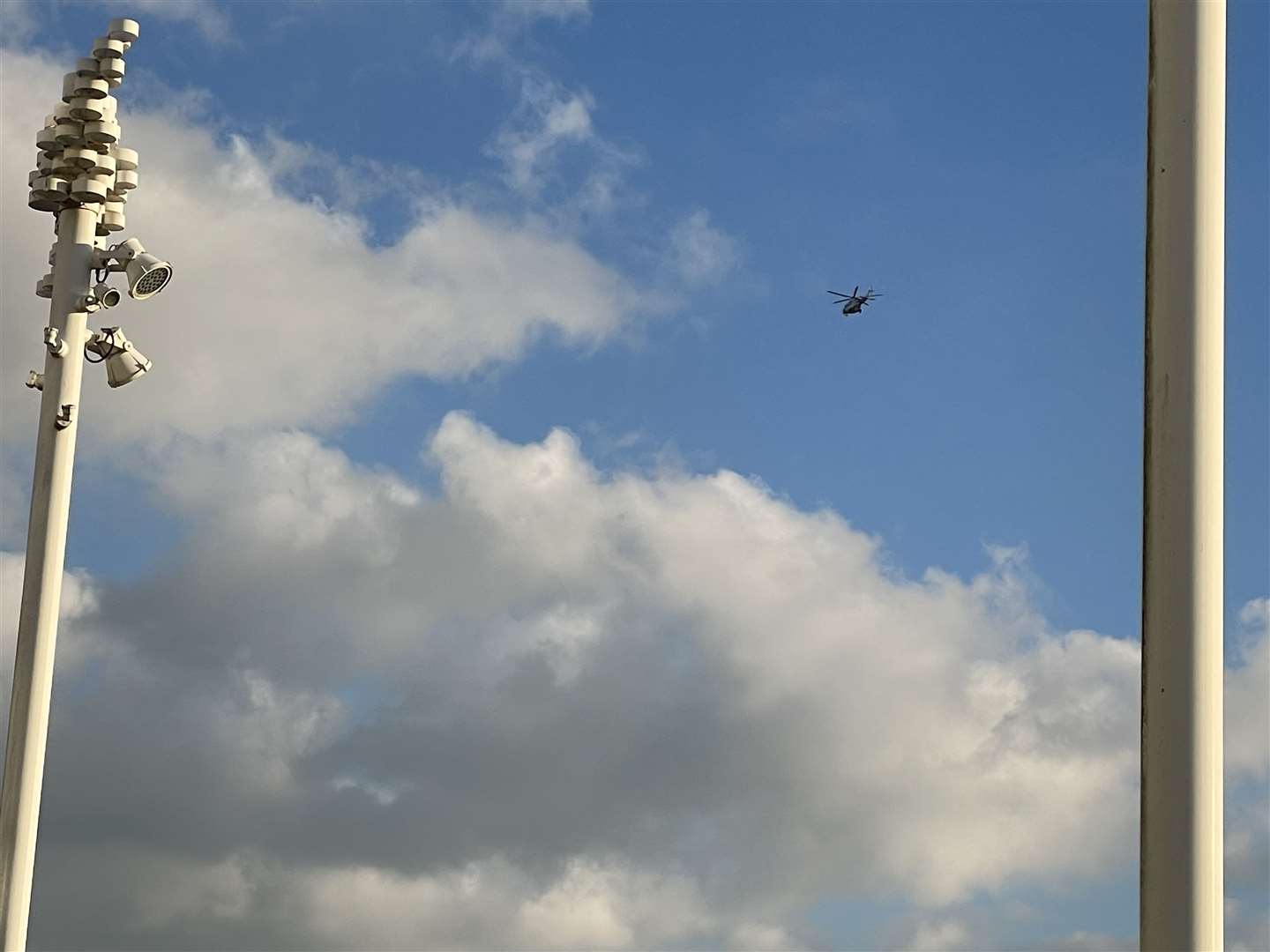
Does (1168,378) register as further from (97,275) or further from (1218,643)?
(97,275)

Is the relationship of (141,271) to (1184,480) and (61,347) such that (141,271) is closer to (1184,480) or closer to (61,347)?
(61,347)

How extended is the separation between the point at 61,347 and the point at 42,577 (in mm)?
1758

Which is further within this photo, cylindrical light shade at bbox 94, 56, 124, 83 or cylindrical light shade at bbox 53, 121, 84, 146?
cylindrical light shade at bbox 94, 56, 124, 83

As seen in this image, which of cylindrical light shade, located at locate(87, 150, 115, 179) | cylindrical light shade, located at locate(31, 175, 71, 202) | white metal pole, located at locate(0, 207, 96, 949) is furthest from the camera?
cylindrical light shade, located at locate(31, 175, 71, 202)

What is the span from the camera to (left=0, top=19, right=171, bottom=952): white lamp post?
12.9 m

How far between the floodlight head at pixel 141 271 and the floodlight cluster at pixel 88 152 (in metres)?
0.68

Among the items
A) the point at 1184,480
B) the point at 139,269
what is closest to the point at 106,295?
the point at 139,269

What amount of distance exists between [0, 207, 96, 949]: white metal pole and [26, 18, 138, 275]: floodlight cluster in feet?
0.62

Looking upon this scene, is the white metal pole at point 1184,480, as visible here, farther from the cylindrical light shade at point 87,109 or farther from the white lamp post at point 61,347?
the cylindrical light shade at point 87,109

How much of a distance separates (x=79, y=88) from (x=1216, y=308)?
34.9ft

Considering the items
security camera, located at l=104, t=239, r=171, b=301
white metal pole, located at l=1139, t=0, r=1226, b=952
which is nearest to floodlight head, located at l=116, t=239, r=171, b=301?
security camera, located at l=104, t=239, r=171, b=301

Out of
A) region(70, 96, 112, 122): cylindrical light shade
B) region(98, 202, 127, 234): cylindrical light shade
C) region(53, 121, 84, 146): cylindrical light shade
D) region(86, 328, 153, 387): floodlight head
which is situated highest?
region(70, 96, 112, 122): cylindrical light shade

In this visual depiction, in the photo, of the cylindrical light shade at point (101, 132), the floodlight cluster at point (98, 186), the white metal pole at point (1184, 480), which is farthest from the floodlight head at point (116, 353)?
the white metal pole at point (1184, 480)

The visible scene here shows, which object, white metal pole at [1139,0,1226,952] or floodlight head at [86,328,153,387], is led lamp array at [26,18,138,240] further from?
white metal pole at [1139,0,1226,952]
